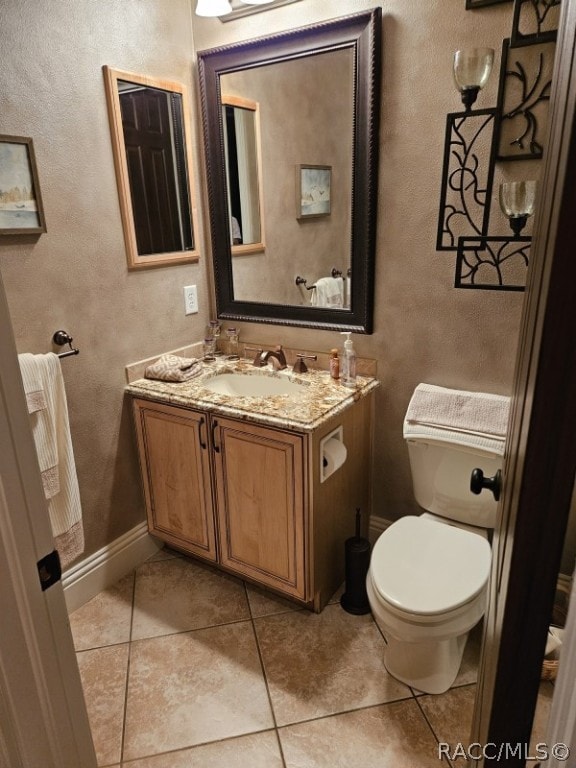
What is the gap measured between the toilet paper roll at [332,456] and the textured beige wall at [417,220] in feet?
1.24

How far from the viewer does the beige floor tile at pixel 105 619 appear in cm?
198

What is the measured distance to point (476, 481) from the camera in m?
1.02

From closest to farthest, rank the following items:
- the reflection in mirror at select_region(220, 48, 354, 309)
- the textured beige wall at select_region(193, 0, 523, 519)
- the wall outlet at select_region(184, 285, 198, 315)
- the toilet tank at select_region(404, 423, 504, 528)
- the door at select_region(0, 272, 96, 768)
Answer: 1. the door at select_region(0, 272, 96, 768)
2. the textured beige wall at select_region(193, 0, 523, 519)
3. the toilet tank at select_region(404, 423, 504, 528)
4. the reflection in mirror at select_region(220, 48, 354, 309)
5. the wall outlet at select_region(184, 285, 198, 315)

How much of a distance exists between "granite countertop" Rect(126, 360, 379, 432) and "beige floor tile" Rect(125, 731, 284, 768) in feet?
3.26

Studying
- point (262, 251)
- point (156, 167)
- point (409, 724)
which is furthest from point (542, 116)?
point (409, 724)

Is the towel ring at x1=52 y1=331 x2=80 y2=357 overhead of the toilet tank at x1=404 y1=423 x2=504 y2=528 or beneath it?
overhead

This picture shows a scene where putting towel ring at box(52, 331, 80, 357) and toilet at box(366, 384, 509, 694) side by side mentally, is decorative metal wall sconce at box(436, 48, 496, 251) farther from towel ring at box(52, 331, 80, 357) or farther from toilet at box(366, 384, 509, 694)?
towel ring at box(52, 331, 80, 357)

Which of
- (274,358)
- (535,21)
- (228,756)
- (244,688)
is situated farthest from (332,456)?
(535,21)

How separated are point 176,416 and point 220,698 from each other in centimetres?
103

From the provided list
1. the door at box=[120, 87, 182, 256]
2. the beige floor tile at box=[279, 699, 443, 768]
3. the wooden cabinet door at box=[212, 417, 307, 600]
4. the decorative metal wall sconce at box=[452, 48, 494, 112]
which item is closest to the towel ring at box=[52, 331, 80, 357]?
the door at box=[120, 87, 182, 256]

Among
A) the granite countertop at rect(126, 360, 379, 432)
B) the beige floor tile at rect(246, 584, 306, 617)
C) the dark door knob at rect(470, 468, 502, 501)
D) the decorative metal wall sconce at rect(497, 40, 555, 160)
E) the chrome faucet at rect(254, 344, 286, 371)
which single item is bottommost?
the beige floor tile at rect(246, 584, 306, 617)

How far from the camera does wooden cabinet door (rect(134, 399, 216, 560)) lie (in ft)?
6.72

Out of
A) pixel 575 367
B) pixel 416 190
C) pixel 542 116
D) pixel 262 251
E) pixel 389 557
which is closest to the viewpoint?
pixel 575 367

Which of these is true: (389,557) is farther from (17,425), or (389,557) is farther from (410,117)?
(410,117)
